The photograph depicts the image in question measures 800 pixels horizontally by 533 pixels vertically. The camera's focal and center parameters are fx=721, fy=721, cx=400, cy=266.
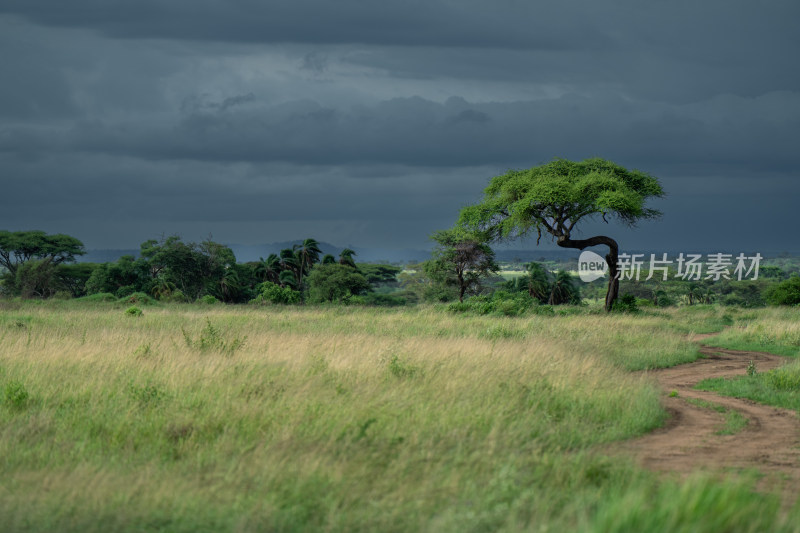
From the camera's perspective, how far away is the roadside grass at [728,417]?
9.54 metres

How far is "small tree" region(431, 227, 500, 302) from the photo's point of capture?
170ft

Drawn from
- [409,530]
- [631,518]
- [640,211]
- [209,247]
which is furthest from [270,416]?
[209,247]

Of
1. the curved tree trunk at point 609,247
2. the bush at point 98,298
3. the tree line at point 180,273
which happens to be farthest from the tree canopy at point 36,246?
the curved tree trunk at point 609,247

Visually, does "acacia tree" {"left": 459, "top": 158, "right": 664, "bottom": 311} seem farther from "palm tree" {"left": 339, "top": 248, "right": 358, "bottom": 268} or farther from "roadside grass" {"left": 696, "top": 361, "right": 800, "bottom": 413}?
"palm tree" {"left": 339, "top": 248, "right": 358, "bottom": 268}

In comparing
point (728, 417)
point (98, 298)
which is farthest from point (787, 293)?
point (728, 417)

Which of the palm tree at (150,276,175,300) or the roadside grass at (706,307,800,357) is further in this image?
the palm tree at (150,276,175,300)

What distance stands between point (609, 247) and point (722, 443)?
28860 mm

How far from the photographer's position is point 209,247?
6725cm

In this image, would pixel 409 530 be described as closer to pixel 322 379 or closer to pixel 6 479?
pixel 6 479

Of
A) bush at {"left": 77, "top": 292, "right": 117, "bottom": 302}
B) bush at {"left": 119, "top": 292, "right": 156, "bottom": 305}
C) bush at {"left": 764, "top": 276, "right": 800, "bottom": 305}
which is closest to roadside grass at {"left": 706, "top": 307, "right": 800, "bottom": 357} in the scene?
bush at {"left": 119, "top": 292, "right": 156, "bottom": 305}

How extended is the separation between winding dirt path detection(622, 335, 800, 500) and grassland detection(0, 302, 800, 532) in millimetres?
418

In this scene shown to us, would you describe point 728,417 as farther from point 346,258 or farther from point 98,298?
point 346,258

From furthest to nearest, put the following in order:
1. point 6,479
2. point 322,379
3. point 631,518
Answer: point 322,379 < point 6,479 < point 631,518

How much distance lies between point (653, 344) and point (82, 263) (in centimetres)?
7409
